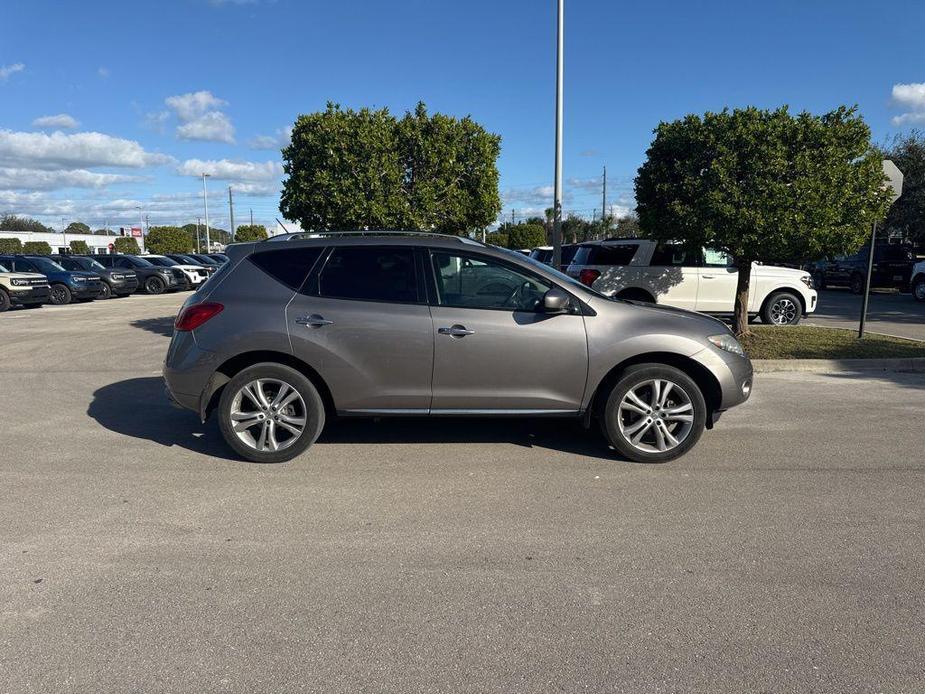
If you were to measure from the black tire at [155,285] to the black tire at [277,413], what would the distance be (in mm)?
23900

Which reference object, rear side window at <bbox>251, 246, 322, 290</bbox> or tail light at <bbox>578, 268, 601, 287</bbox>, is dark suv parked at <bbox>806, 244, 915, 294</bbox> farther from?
rear side window at <bbox>251, 246, 322, 290</bbox>

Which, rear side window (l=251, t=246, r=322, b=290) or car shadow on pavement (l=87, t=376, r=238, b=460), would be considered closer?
rear side window (l=251, t=246, r=322, b=290)

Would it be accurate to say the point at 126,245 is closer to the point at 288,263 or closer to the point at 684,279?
the point at 684,279

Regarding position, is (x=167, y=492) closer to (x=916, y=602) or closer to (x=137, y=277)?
(x=916, y=602)

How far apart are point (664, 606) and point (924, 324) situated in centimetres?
1414

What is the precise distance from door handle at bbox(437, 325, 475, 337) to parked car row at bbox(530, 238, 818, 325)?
727 centimetres

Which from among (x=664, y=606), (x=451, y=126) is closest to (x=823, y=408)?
(x=664, y=606)

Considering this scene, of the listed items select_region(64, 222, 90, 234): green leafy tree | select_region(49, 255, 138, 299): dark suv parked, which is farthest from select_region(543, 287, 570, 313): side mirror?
select_region(64, 222, 90, 234): green leafy tree

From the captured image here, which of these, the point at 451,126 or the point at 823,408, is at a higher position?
the point at 451,126

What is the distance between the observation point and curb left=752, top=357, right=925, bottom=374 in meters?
8.83

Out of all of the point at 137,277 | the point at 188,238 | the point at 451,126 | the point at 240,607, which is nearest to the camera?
the point at 240,607

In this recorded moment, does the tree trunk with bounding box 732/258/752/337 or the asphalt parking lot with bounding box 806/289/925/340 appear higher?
the tree trunk with bounding box 732/258/752/337

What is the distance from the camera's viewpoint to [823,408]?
687cm

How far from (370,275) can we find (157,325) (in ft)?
36.1
